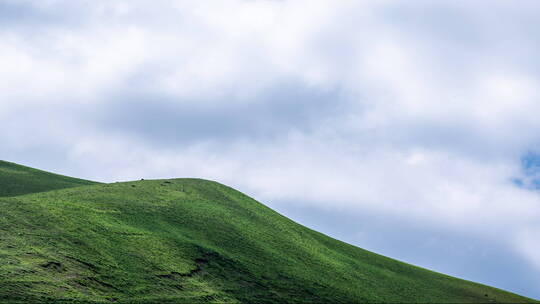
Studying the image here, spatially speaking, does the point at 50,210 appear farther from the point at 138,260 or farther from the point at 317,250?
the point at 317,250

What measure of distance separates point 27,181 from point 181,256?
173 ft

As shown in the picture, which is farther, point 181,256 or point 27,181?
point 27,181

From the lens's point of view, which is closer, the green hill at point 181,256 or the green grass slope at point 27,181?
the green hill at point 181,256

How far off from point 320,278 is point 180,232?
17.9 meters

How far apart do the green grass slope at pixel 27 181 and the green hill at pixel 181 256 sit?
1.94 m

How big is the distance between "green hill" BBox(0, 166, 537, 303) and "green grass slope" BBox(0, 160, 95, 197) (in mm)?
1936

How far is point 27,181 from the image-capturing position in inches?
4077

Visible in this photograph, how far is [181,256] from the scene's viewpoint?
208 ft

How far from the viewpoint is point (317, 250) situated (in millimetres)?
82062

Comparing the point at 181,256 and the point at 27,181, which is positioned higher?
the point at 27,181

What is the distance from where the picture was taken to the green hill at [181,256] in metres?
51.1

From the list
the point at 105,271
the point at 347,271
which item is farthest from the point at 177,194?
the point at 105,271

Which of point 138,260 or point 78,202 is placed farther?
point 78,202

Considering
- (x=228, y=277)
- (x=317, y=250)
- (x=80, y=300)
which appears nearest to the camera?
(x=80, y=300)
